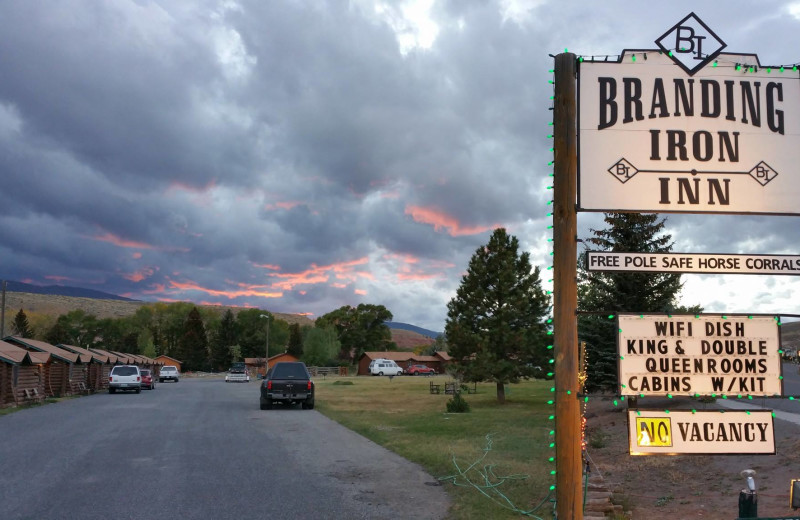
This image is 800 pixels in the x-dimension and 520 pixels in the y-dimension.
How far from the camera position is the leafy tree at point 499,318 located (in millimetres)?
26562

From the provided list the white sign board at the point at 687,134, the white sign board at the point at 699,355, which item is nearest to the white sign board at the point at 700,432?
the white sign board at the point at 699,355

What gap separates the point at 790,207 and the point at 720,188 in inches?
28.7

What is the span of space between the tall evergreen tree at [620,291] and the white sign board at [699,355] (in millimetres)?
11028

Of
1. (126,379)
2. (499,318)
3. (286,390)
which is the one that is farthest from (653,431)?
(126,379)

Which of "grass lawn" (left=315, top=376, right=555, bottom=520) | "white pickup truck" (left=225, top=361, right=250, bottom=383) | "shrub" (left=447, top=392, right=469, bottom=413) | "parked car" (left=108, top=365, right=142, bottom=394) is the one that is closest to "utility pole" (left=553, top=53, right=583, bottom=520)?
"grass lawn" (left=315, top=376, right=555, bottom=520)

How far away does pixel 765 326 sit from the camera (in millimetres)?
5574

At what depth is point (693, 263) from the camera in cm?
557

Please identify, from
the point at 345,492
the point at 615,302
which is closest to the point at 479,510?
the point at 345,492

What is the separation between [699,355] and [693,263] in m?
0.82

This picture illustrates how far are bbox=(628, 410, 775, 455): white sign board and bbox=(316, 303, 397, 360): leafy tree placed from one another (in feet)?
380

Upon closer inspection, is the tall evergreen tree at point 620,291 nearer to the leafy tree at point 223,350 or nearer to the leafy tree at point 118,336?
the leafy tree at point 223,350

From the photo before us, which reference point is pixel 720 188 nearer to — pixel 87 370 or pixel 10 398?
pixel 10 398

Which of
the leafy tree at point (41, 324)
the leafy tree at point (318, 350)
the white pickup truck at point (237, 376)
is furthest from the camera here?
the leafy tree at point (41, 324)

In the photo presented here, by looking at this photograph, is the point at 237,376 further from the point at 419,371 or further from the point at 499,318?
the point at 499,318
